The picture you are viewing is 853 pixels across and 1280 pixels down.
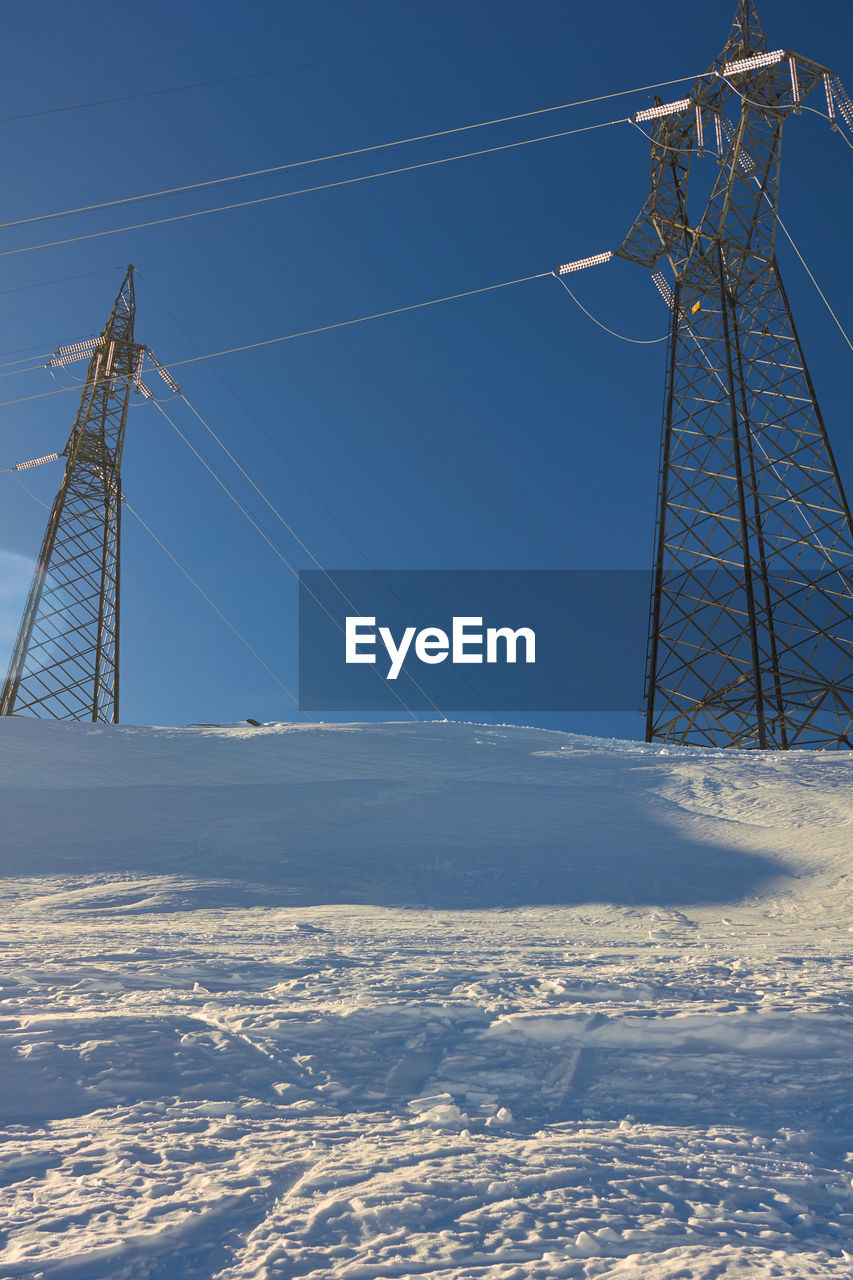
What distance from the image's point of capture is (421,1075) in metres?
2.33

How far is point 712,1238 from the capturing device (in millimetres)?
1592

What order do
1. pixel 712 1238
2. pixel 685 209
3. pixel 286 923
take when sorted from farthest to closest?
pixel 685 209 → pixel 286 923 → pixel 712 1238

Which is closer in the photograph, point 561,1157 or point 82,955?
point 561,1157

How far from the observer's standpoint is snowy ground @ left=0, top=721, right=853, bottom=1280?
1571 millimetres

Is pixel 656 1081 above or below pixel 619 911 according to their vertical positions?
above

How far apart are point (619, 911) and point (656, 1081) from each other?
337 centimetres

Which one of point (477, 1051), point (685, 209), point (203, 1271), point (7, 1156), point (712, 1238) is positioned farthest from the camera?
point (685, 209)

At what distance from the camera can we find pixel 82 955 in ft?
11.6

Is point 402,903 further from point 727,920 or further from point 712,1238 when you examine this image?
point 712,1238

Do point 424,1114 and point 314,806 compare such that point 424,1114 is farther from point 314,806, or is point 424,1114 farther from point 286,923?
point 314,806

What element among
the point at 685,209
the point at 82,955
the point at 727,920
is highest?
the point at 685,209

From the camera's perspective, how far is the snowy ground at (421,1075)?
157 centimetres

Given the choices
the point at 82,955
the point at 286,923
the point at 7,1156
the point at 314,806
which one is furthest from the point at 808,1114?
the point at 314,806

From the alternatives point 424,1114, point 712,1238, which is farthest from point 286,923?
point 712,1238
